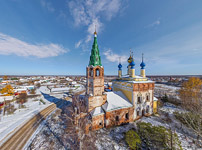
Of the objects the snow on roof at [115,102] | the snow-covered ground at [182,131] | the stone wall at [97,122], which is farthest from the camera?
the snow on roof at [115,102]

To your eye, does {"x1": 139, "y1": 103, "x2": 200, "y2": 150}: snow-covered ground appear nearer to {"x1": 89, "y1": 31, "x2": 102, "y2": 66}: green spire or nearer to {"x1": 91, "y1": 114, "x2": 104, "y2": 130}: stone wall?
{"x1": 91, "y1": 114, "x2": 104, "y2": 130}: stone wall

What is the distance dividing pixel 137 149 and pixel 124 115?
4531 millimetres

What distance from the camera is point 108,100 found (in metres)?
12.5

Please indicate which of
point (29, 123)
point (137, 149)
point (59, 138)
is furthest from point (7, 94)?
point (137, 149)

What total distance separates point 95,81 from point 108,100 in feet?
12.7

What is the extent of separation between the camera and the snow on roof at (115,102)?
11609mm

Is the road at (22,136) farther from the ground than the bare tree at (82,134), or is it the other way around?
the bare tree at (82,134)

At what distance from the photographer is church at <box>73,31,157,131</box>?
11188mm

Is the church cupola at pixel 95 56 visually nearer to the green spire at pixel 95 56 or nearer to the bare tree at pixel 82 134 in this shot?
the green spire at pixel 95 56

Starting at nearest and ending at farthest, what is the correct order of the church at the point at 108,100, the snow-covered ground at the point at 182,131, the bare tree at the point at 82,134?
the bare tree at the point at 82,134
the snow-covered ground at the point at 182,131
the church at the point at 108,100

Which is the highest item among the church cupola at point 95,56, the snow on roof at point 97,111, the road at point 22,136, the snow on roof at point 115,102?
the church cupola at point 95,56

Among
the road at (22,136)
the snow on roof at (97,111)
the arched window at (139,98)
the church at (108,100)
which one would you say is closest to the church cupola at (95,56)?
the church at (108,100)

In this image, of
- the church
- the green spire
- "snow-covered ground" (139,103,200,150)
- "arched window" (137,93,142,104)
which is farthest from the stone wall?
the green spire

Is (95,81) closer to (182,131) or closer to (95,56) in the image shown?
(95,56)
